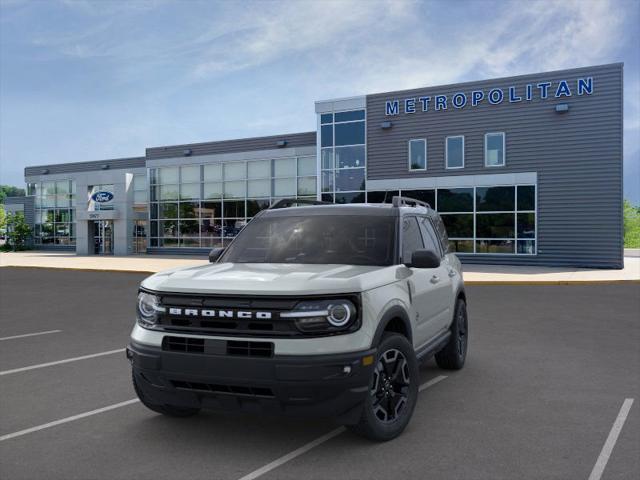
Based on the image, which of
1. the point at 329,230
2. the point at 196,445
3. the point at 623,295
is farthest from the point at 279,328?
the point at 623,295

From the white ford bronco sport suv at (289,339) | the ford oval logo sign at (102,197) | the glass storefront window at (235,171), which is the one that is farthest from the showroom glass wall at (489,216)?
the ford oval logo sign at (102,197)

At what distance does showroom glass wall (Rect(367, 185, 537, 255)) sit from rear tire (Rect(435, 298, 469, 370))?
18.4m

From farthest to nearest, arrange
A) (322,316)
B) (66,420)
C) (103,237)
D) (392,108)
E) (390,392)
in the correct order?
(103,237) < (392,108) < (66,420) < (390,392) < (322,316)

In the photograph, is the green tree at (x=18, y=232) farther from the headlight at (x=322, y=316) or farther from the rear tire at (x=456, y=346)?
the headlight at (x=322, y=316)

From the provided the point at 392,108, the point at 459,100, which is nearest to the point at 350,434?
the point at 459,100

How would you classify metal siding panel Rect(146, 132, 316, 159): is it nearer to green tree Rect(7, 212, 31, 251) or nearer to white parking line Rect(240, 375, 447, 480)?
green tree Rect(7, 212, 31, 251)

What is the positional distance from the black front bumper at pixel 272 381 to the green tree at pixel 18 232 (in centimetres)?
4964

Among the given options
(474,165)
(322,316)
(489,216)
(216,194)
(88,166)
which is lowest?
(322,316)

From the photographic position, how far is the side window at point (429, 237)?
20.2 ft

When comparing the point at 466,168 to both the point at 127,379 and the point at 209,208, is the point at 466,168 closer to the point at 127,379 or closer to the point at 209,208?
the point at 209,208

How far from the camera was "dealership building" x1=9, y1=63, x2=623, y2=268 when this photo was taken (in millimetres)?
24156

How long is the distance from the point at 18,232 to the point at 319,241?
49414mm

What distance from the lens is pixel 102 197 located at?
4069 cm

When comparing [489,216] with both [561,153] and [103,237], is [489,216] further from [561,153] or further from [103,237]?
[103,237]
